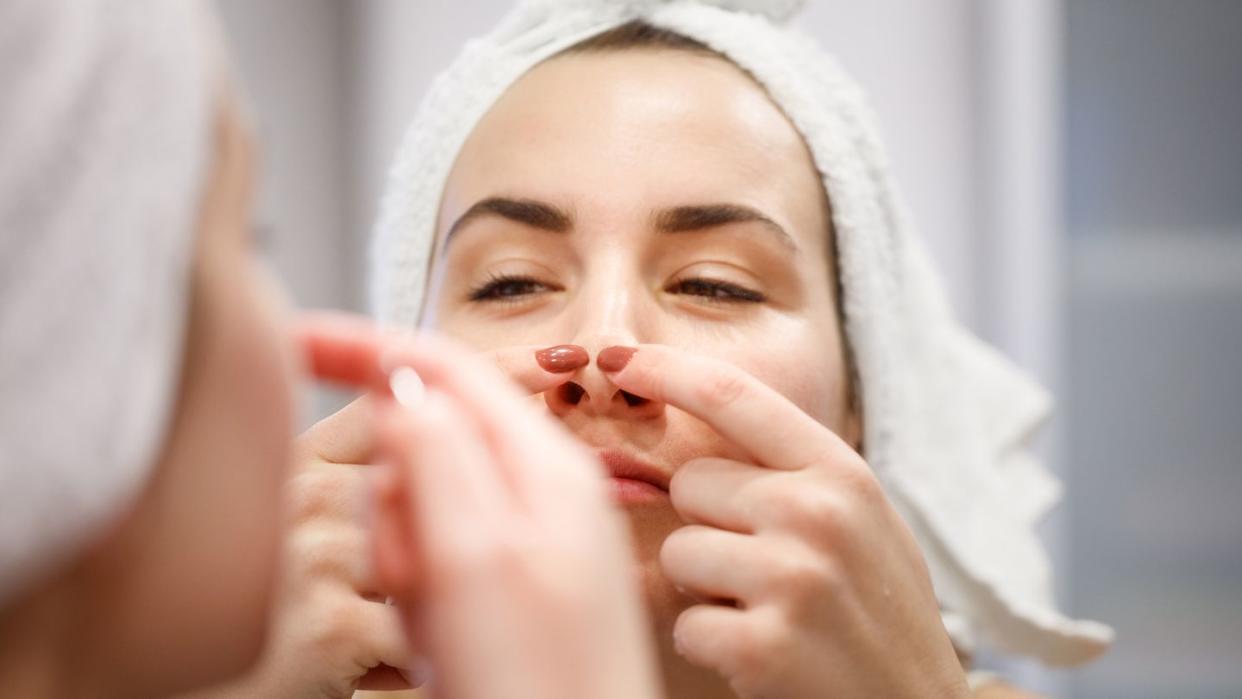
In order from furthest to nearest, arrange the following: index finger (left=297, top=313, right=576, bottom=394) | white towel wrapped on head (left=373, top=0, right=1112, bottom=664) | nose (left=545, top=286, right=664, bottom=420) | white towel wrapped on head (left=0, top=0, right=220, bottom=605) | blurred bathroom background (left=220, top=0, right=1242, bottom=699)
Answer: blurred bathroom background (left=220, top=0, right=1242, bottom=699), white towel wrapped on head (left=373, top=0, right=1112, bottom=664), nose (left=545, top=286, right=664, bottom=420), index finger (left=297, top=313, right=576, bottom=394), white towel wrapped on head (left=0, top=0, right=220, bottom=605)

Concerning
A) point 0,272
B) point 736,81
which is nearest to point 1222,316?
point 736,81

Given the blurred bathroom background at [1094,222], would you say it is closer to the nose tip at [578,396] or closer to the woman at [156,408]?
the nose tip at [578,396]

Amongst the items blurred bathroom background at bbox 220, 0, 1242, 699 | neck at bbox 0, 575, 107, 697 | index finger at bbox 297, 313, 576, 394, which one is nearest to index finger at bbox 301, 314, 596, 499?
index finger at bbox 297, 313, 576, 394

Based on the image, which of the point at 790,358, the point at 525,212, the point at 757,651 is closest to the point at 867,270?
the point at 790,358

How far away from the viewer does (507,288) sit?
30.4 inches

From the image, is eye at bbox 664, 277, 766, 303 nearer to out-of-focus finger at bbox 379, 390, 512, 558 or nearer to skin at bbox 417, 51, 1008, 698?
skin at bbox 417, 51, 1008, 698

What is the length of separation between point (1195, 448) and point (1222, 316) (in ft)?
0.59

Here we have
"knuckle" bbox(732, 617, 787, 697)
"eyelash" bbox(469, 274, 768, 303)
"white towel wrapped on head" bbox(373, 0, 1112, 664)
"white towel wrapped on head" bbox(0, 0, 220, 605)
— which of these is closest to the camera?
"white towel wrapped on head" bbox(0, 0, 220, 605)

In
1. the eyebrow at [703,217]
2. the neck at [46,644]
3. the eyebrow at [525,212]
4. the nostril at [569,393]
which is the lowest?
the neck at [46,644]

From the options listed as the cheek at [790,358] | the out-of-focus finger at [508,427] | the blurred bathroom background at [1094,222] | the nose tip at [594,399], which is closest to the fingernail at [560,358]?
the nose tip at [594,399]

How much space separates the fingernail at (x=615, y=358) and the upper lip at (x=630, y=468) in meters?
0.06

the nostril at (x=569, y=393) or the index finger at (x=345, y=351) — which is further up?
the nostril at (x=569, y=393)

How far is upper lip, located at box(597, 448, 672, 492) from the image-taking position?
0.65m

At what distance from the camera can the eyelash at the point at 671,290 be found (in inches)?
29.0
